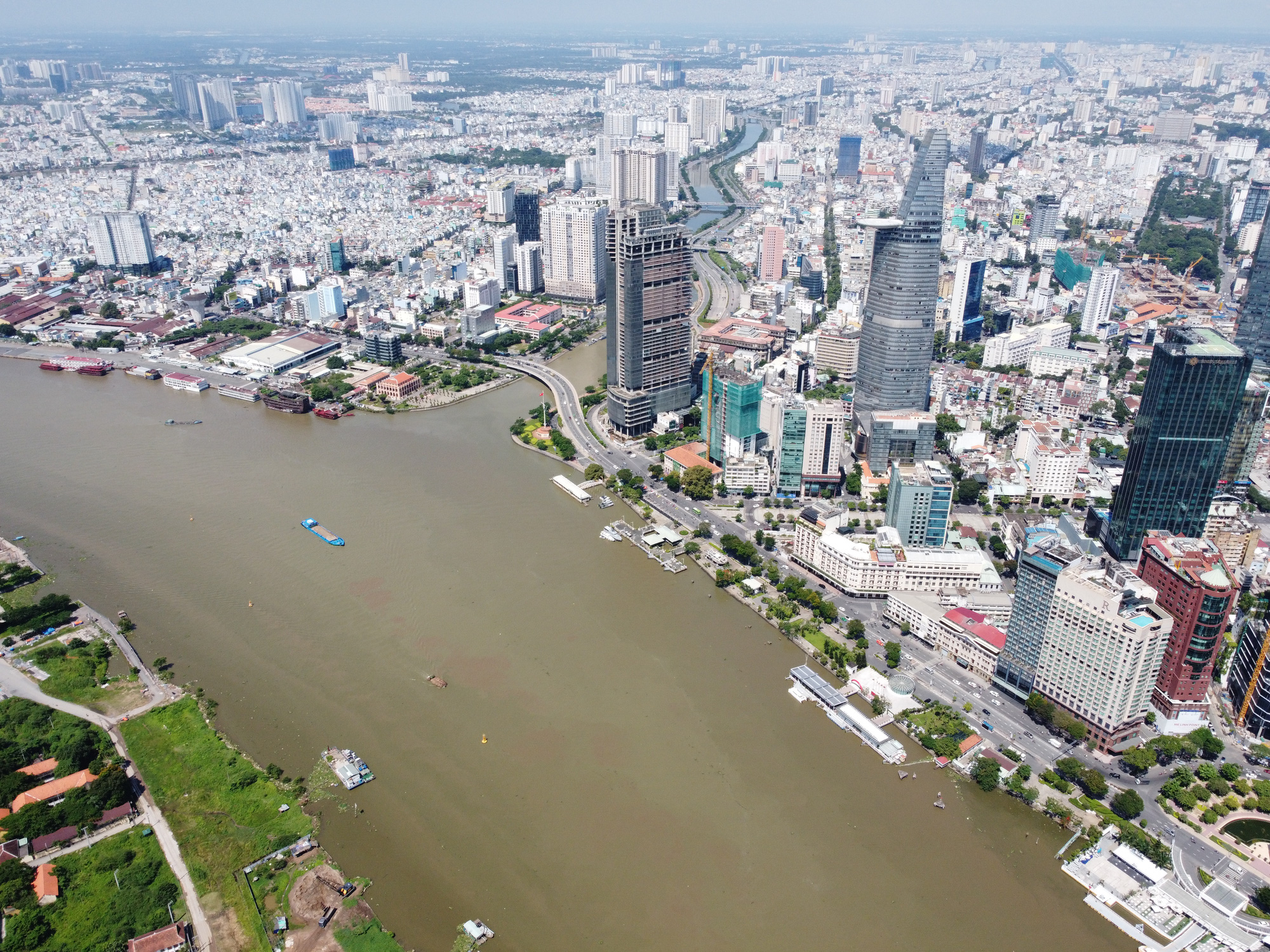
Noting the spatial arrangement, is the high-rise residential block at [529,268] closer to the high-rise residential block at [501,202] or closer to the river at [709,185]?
the river at [709,185]

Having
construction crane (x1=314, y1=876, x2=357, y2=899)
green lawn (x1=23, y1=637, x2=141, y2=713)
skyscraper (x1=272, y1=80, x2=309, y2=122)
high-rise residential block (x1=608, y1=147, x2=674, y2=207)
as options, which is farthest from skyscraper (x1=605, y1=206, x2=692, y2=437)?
skyscraper (x1=272, y1=80, x2=309, y2=122)

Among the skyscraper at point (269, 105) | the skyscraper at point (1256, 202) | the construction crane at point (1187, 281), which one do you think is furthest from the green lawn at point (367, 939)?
the skyscraper at point (269, 105)

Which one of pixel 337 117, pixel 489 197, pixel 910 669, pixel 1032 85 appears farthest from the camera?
pixel 1032 85

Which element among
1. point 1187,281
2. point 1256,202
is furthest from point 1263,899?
point 1256,202

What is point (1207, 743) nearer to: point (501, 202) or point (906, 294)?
point (906, 294)

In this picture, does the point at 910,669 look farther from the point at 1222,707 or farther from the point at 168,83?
the point at 168,83

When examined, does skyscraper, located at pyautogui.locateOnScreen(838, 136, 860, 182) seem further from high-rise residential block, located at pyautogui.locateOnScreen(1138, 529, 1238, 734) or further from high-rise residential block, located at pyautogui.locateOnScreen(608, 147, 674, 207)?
high-rise residential block, located at pyautogui.locateOnScreen(1138, 529, 1238, 734)

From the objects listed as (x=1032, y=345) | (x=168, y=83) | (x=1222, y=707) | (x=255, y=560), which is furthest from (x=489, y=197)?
(x=168, y=83)
